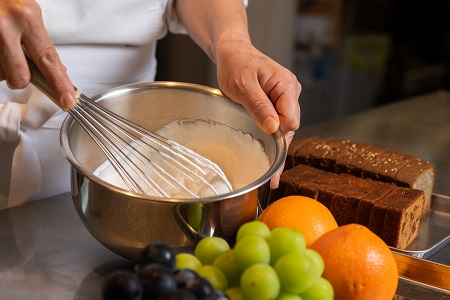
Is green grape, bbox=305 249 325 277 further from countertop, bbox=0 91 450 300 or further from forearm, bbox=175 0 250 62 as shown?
forearm, bbox=175 0 250 62

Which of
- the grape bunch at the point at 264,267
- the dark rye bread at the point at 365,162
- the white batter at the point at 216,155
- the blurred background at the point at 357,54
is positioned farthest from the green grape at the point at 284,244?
the blurred background at the point at 357,54

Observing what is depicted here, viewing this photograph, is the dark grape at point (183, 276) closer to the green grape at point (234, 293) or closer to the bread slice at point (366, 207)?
the green grape at point (234, 293)

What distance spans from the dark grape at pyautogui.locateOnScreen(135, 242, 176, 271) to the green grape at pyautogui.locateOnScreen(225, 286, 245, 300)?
0.21ft

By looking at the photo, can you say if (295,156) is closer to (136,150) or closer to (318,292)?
(136,150)

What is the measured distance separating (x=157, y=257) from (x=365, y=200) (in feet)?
1.51

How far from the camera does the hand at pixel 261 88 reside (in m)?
0.92

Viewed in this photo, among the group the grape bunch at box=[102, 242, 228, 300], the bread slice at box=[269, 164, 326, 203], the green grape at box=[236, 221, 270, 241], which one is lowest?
the bread slice at box=[269, 164, 326, 203]

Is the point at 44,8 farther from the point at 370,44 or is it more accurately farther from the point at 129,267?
the point at 370,44

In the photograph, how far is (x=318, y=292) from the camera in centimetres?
65

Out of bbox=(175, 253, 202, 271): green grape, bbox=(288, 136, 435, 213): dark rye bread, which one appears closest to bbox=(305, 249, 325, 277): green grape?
bbox=(175, 253, 202, 271): green grape

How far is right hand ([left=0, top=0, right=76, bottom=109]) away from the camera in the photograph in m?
0.82

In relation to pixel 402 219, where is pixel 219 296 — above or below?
above

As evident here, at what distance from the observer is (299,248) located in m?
0.65

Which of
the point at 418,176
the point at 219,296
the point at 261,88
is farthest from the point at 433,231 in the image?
the point at 219,296
